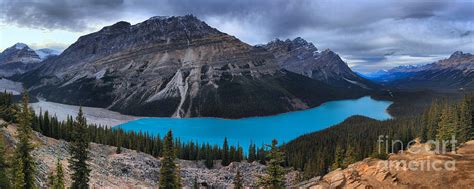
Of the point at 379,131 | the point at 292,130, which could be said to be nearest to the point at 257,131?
the point at 292,130

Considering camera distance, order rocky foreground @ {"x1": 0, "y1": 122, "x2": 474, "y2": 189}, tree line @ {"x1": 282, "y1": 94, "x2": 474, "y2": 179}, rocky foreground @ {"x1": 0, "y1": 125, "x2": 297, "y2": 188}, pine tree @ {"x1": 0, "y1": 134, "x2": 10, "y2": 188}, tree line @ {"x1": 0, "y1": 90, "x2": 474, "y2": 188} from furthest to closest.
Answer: tree line @ {"x1": 282, "y1": 94, "x2": 474, "y2": 179}, rocky foreground @ {"x1": 0, "y1": 125, "x2": 297, "y2": 188}, rocky foreground @ {"x1": 0, "y1": 122, "x2": 474, "y2": 189}, pine tree @ {"x1": 0, "y1": 134, "x2": 10, "y2": 188}, tree line @ {"x1": 0, "y1": 90, "x2": 474, "y2": 188}

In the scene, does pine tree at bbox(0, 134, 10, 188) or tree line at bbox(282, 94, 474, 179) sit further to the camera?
tree line at bbox(282, 94, 474, 179)

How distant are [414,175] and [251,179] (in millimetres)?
47391

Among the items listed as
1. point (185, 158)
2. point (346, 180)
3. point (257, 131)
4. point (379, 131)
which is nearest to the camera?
point (346, 180)

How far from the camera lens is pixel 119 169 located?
225 ft

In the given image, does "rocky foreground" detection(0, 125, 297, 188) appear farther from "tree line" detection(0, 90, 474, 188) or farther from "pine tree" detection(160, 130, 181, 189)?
"pine tree" detection(160, 130, 181, 189)

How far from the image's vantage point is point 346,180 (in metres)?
44.3

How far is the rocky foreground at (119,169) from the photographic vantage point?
55594 mm

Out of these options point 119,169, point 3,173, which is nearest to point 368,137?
point 119,169

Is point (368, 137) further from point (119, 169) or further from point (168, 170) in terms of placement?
point (168, 170)

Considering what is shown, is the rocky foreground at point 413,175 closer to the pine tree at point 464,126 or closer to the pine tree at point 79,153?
the pine tree at point 464,126

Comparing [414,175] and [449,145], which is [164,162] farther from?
[449,145]

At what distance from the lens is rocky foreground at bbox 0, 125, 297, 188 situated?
55.6 meters

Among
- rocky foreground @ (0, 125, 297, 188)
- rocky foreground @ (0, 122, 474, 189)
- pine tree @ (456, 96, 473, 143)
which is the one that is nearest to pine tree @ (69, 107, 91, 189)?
rocky foreground @ (0, 122, 474, 189)
